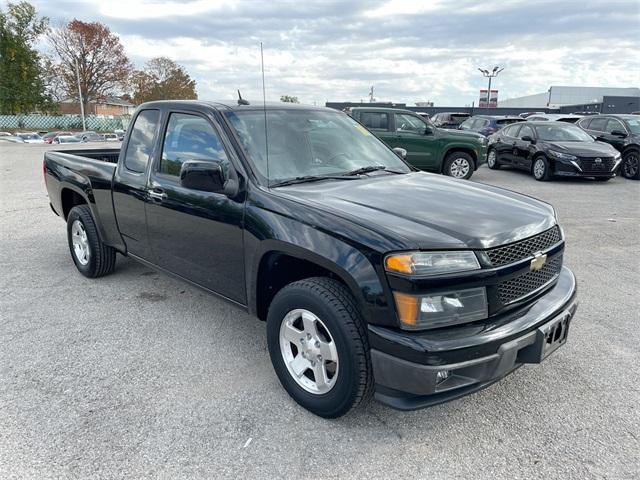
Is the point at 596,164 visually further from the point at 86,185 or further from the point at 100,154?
the point at 86,185

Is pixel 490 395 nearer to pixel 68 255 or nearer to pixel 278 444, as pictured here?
pixel 278 444

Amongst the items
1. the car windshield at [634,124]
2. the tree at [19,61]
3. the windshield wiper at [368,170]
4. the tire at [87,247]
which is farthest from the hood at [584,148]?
the tree at [19,61]

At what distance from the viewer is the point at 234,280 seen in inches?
132

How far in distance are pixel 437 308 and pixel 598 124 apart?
15003 mm

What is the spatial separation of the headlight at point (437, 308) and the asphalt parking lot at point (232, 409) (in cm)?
74

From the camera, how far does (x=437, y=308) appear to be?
238 cm

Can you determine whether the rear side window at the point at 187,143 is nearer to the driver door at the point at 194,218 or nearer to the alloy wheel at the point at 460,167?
the driver door at the point at 194,218

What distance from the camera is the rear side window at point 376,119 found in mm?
12316

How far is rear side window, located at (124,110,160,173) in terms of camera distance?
408 cm

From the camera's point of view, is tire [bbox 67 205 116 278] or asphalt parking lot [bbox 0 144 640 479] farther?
tire [bbox 67 205 116 278]

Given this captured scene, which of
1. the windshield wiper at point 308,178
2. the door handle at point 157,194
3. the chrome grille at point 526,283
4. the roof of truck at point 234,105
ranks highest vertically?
the roof of truck at point 234,105

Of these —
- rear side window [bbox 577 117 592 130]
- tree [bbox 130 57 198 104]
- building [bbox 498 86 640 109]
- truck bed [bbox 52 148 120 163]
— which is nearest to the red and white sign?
building [bbox 498 86 640 109]

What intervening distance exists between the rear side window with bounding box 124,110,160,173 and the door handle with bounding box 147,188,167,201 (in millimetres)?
279

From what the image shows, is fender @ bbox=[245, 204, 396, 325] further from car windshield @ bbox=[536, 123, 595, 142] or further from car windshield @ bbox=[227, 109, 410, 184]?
car windshield @ bbox=[536, 123, 595, 142]
